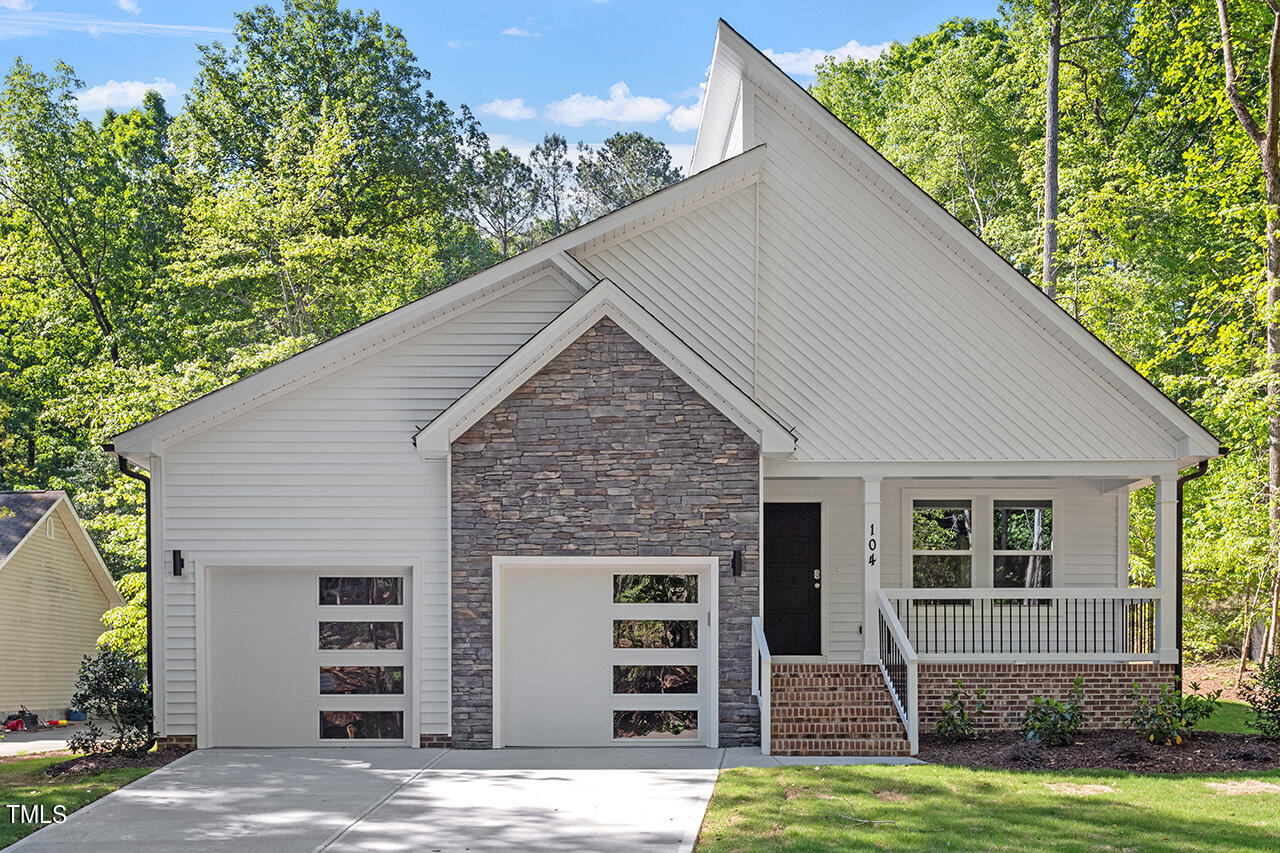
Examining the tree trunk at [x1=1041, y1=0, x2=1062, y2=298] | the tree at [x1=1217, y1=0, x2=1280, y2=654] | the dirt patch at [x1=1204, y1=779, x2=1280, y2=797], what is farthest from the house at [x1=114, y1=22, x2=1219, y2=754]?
the tree trunk at [x1=1041, y1=0, x2=1062, y2=298]

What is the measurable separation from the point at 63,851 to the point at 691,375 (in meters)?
7.10

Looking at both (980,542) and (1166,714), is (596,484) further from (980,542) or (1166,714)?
(1166,714)

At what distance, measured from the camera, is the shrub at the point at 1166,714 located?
1195 cm

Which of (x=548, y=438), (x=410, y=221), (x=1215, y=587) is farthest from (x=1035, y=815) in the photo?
(x=410, y=221)

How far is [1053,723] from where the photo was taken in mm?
11945

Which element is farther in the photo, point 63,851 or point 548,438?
point 548,438

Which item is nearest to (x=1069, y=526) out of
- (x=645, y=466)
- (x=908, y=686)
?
(x=908, y=686)

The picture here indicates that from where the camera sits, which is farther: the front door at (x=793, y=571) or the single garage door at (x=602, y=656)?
the front door at (x=793, y=571)

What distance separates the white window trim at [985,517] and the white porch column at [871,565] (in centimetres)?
182

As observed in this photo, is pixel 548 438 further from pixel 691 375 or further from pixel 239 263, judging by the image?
pixel 239 263

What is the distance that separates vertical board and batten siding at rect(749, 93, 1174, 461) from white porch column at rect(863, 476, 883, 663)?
0.46m

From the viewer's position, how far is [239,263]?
25.1 m

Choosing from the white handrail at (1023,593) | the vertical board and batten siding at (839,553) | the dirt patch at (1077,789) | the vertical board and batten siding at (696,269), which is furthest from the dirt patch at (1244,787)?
the vertical board and batten siding at (696,269)

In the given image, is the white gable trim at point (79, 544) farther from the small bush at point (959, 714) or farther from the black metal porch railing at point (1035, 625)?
Answer: the small bush at point (959, 714)
